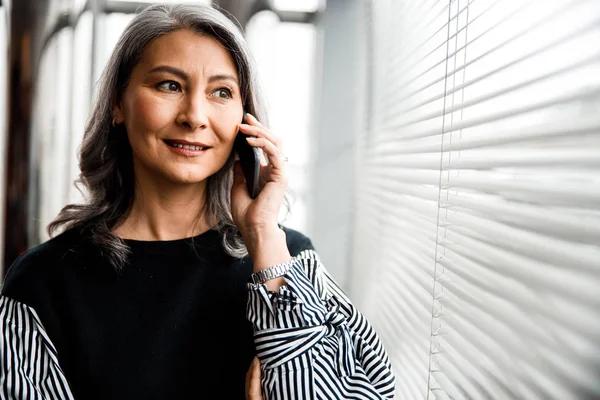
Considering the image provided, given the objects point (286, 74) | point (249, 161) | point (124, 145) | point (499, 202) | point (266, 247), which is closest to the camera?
point (499, 202)

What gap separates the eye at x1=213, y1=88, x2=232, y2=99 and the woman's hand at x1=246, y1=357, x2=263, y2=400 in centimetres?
59

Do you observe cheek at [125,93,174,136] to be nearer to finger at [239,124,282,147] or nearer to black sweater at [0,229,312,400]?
finger at [239,124,282,147]

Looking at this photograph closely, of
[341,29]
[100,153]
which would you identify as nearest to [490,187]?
[100,153]

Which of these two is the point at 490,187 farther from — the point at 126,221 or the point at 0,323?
the point at 0,323

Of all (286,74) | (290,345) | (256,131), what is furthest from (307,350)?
(286,74)

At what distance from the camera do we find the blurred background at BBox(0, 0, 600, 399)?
0.69 meters

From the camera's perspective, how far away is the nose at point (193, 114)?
119 cm

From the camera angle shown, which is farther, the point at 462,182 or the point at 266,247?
the point at 266,247

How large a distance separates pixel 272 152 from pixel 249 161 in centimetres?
6

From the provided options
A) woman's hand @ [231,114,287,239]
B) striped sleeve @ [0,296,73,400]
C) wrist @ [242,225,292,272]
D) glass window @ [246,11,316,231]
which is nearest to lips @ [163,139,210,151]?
woman's hand @ [231,114,287,239]

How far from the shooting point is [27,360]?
1108 millimetres

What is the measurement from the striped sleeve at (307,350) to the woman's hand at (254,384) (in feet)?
0.04

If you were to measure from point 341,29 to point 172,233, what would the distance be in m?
1.56

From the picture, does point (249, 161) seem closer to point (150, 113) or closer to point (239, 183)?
point (239, 183)
